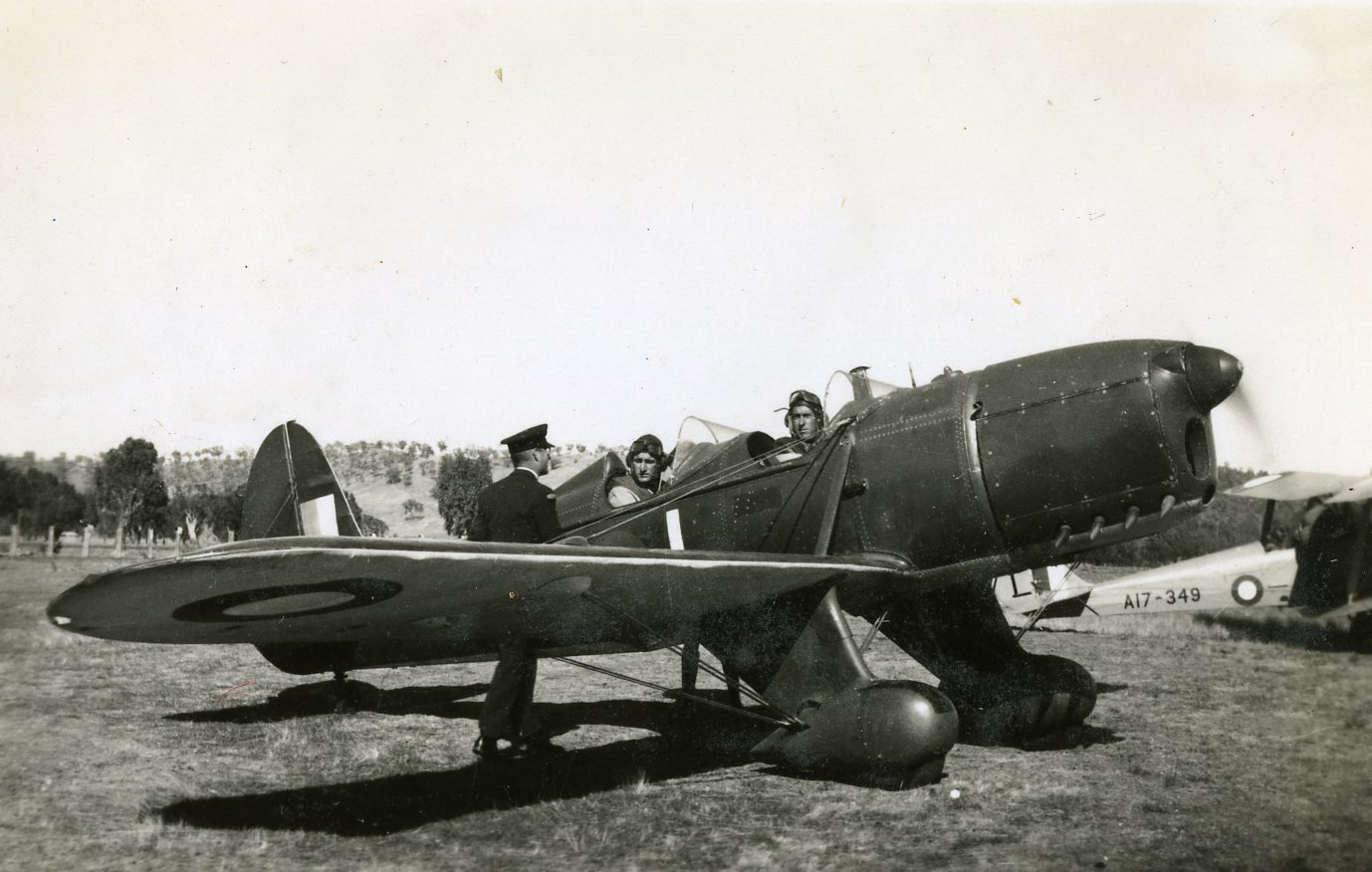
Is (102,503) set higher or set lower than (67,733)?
higher

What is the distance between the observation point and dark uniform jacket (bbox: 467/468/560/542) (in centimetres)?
563

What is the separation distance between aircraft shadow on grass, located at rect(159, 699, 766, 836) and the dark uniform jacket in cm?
137

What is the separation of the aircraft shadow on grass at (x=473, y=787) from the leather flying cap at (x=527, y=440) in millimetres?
1927

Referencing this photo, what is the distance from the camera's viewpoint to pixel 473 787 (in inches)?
200

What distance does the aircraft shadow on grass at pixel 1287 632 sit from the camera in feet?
36.3

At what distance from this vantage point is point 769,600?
5305mm

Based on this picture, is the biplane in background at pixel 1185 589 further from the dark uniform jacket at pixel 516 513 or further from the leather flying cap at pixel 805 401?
the dark uniform jacket at pixel 516 513

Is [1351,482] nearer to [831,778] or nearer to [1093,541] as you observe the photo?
[1093,541]

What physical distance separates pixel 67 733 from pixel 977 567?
583cm

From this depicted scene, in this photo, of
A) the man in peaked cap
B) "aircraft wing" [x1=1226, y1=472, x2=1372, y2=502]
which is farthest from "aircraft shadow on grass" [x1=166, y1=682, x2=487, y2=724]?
"aircraft wing" [x1=1226, y1=472, x2=1372, y2=502]

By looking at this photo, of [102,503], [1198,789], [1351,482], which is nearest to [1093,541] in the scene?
[1198,789]

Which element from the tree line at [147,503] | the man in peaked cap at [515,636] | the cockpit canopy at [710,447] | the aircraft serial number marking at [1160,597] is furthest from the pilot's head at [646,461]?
the tree line at [147,503]

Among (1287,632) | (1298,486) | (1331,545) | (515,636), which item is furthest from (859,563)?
(1287,632)

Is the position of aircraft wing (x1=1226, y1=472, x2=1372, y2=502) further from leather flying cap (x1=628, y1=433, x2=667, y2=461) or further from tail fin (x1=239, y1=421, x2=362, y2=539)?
tail fin (x1=239, y1=421, x2=362, y2=539)
